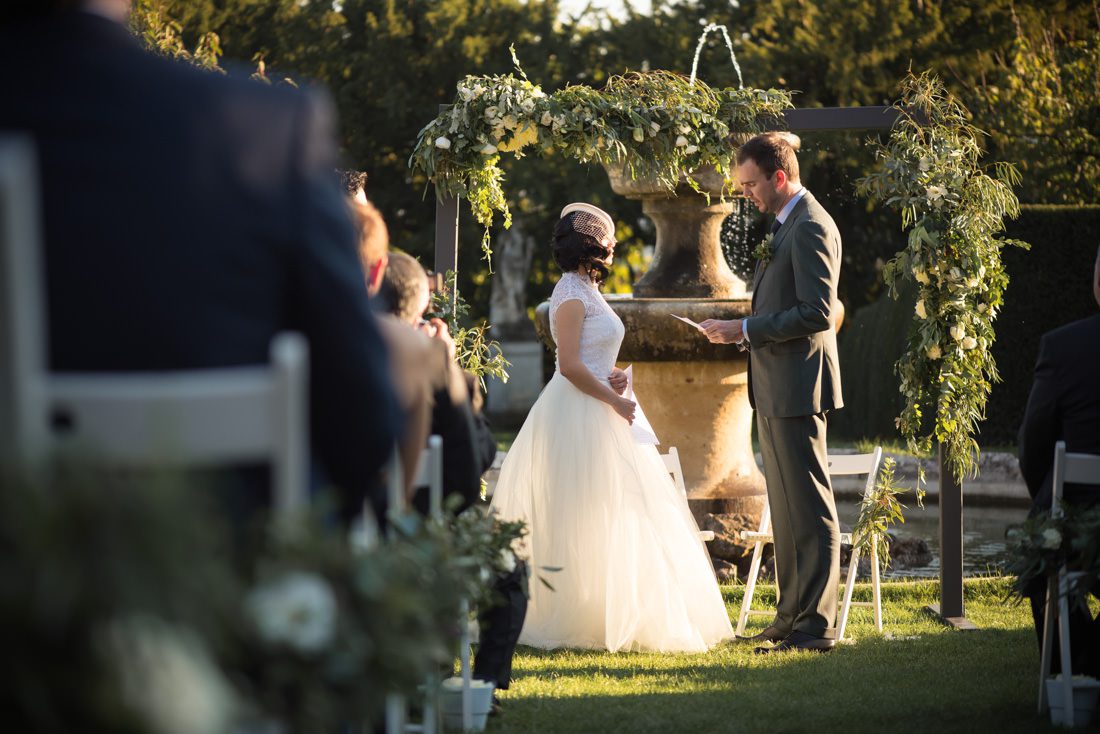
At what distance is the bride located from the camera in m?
5.96

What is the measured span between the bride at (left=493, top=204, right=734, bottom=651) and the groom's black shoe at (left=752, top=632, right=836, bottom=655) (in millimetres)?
298

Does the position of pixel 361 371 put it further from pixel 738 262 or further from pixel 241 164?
pixel 738 262

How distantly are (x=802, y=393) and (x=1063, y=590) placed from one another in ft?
5.77

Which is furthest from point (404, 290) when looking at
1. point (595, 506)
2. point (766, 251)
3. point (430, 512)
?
point (766, 251)

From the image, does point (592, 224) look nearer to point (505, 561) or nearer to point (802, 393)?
point (802, 393)

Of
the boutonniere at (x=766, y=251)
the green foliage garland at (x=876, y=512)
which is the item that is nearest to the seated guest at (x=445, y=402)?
the boutonniere at (x=766, y=251)

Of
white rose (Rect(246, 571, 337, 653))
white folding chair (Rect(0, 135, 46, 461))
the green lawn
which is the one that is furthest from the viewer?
the green lawn

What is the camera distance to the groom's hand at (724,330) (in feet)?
19.7

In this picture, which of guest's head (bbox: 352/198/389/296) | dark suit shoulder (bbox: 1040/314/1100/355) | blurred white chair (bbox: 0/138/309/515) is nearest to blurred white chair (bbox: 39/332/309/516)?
blurred white chair (bbox: 0/138/309/515)

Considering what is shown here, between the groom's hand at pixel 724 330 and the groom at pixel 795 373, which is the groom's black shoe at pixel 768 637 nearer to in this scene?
the groom at pixel 795 373

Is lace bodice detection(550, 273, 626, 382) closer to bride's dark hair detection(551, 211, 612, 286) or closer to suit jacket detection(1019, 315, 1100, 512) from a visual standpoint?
bride's dark hair detection(551, 211, 612, 286)

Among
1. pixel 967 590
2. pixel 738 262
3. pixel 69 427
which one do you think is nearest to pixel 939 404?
pixel 967 590

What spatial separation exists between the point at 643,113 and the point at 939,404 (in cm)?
210

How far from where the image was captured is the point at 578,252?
621cm
